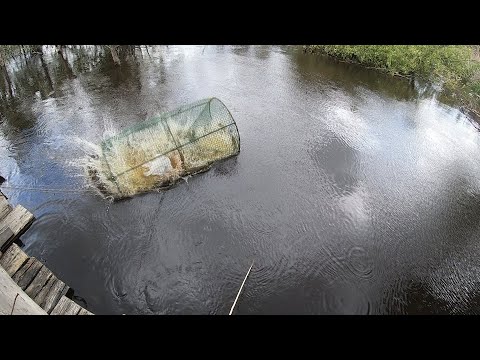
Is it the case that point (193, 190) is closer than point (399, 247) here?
No

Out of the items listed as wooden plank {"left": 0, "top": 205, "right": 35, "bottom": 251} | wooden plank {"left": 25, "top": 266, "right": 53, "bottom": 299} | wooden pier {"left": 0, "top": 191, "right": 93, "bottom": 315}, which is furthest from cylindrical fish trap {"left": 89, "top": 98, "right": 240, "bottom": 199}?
wooden plank {"left": 25, "top": 266, "right": 53, "bottom": 299}

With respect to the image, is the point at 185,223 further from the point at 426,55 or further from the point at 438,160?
the point at 426,55

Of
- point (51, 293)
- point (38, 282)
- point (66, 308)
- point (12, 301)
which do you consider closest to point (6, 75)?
point (38, 282)

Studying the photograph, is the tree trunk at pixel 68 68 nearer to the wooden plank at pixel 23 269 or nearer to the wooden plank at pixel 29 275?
the wooden plank at pixel 23 269

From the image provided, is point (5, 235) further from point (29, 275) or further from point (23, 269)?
point (29, 275)

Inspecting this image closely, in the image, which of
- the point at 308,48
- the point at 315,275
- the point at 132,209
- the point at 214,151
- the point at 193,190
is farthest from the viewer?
the point at 308,48

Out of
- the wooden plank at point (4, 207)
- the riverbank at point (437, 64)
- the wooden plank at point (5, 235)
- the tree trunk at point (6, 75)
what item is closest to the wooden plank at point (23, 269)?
the wooden plank at point (5, 235)

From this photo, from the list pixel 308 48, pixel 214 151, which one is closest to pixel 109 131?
pixel 214 151
